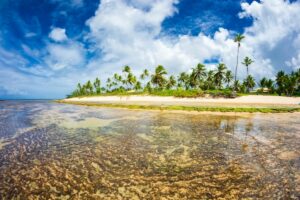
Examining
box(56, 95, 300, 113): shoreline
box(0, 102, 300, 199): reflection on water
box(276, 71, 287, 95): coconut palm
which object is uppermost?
box(276, 71, 287, 95): coconut palm

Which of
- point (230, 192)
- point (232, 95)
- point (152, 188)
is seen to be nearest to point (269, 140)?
point (230, 192)

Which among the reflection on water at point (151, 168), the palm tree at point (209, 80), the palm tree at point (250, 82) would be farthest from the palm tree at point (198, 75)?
the reflection on water at point (151, 168)

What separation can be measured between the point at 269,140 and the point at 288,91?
293 ft

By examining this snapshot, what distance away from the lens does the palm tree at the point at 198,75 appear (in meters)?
85.9

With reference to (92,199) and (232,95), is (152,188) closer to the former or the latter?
(92,199)

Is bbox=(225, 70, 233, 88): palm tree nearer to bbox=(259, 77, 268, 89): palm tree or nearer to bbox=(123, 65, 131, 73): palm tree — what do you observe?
bbox=(259, 77, 268, 89): palm tree

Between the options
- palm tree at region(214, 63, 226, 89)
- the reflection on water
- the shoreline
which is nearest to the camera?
the reflection on water

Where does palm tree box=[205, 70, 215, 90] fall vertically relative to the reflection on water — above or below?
above

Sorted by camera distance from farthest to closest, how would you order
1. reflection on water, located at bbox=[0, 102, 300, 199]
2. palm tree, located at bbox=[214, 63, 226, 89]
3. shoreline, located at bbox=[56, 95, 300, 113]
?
palm tree, located at bbox=[214, 63, 226, 89], shoreline, located at bbox=[56, 95, 300, 113], reflection on water, located at bbox=[0, 102, 300, 199]

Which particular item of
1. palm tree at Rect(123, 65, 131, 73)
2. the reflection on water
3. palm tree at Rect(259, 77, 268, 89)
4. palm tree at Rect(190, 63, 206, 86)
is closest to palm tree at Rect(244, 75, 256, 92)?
palm tree at Rect(259, 77, 268, 89)

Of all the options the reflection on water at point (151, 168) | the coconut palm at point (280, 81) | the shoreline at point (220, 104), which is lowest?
the reflection on water at point (151, 168)

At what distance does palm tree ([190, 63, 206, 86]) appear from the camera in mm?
85938

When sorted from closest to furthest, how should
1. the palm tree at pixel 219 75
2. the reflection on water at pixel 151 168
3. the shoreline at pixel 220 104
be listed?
the reflection on water at pixel 151 168
the shoreline at pixel 220 104
the palm tree at pixel 219 75

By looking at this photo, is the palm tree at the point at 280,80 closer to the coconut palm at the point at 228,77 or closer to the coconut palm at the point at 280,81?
the coconut palm at the point at 280,81
